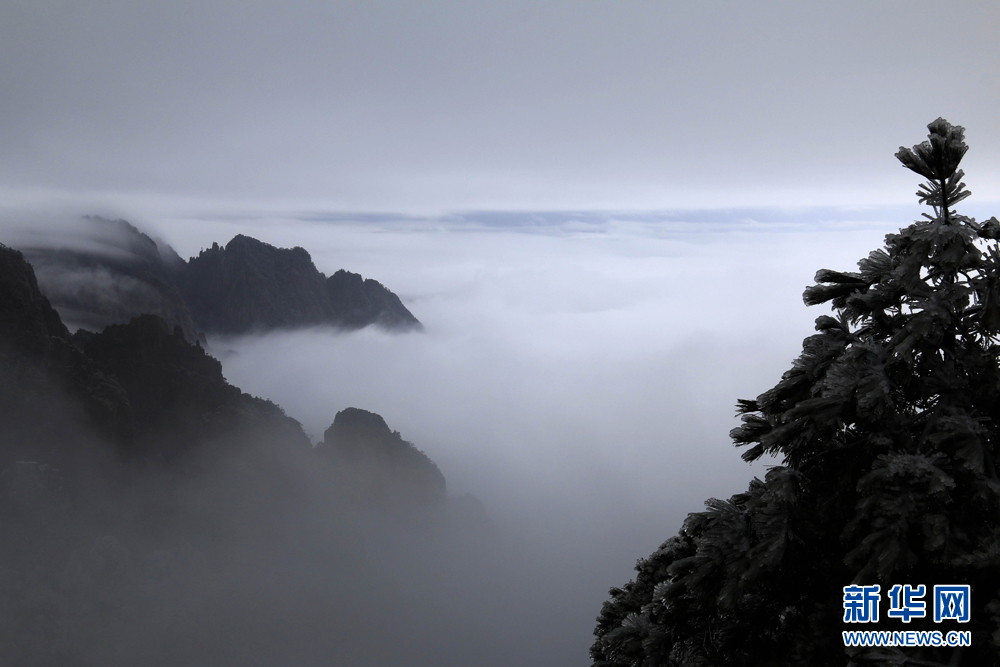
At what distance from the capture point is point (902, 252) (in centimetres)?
751

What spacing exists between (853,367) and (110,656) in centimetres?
22613

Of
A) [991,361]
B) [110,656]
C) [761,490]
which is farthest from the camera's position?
[110,656]

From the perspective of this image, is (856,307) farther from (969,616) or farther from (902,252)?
(969,616)

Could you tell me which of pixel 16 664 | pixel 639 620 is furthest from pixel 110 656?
pixel 639 620

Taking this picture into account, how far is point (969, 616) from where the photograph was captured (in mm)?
6715

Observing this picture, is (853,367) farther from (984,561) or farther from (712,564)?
(712,564)

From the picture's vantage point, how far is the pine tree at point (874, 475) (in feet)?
21.7

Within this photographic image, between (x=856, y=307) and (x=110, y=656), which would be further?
(x=110, y=656)

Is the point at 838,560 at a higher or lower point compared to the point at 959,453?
lower

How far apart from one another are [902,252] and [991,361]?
4.91 feet

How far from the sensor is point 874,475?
6.73 meters

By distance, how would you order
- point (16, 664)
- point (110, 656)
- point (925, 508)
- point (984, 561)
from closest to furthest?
point (984, 561), point (925, 508), point (16, 664), point (110, 656)

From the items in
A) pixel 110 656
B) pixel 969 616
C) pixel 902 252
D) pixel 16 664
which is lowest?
pixel 110 656

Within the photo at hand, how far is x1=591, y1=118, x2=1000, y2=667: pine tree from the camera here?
6.62 meters
